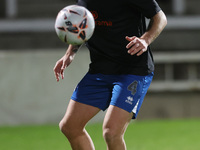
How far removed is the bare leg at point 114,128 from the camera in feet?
15.4

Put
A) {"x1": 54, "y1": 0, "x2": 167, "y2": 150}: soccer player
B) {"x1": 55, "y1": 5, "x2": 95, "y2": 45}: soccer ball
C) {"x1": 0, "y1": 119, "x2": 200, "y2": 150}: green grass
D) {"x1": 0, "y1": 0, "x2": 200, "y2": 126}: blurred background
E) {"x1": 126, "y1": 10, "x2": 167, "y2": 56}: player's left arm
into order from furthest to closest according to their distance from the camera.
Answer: {"x1": 0, "y1": 0, "x2": 200, "y2": 126}: blurred background → {"x1": 0, "y1": 119, "x2": 200, "y2": 150}: green grass → {"x1": 54, "y1": 0, "x2": 167, "y2": 150}: soccer player → {"x1": 55, "y1": 5, "x2": 95, "y2": 45}: soccer ball → {"x1": 126, "y1": 10, "x2": 167, "y2": 56}: player's left arm

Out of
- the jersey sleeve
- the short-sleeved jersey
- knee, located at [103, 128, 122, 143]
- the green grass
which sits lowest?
the green grass

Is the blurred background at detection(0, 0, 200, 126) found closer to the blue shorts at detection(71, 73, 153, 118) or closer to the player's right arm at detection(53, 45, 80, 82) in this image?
the player's right arm at detection(53, 45, 80, 82)

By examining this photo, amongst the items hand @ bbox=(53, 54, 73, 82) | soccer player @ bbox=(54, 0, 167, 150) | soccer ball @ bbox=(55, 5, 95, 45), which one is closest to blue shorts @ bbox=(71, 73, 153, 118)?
soccer player @ bbox=(54, 0, 167, 150)

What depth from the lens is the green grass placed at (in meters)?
8.05

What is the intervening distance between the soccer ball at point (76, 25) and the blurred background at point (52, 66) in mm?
6572

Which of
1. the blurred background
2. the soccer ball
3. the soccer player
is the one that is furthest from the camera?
the blurred background

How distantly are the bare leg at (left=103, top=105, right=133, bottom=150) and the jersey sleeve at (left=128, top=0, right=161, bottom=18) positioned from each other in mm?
916

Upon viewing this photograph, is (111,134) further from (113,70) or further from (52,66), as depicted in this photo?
(52,66)

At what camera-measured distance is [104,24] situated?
195 inches

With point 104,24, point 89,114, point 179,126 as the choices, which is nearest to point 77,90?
point 89,114

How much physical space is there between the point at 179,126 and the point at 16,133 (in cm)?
322

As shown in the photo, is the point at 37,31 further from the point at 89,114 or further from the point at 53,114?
the point at 89,114

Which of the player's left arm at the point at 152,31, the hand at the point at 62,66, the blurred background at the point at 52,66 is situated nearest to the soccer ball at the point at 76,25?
the player's left arm at the point at 152,31
